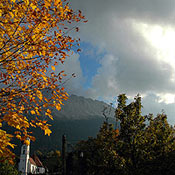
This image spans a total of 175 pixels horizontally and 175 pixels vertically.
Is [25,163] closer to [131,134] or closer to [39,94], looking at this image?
[131,134]

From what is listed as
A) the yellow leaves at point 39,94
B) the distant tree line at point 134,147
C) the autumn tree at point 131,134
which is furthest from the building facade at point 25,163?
the yellow leaves at point 39,94

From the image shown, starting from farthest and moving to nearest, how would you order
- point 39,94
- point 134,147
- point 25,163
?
point 25,163 → point 134,147 → point 39,94

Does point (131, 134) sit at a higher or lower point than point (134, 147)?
higher

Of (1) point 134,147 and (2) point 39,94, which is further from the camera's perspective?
(1) point 134,147

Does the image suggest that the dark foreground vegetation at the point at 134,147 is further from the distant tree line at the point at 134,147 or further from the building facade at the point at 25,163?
the building facade at the point at 25,163

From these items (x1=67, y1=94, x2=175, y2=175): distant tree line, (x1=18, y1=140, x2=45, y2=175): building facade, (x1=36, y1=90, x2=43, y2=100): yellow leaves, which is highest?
(x1=36, y1=90, x2=43, y2=100): yellow leaves

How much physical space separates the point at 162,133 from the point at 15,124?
14456mm

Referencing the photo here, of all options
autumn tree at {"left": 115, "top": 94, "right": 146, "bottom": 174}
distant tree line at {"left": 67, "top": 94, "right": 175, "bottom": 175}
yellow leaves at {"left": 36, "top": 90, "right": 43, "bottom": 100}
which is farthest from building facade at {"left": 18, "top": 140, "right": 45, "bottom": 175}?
yellow leaves at {"left": 36, "top": 90, "right": 43, "bottom": 100}

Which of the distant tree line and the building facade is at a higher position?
the distant tree line

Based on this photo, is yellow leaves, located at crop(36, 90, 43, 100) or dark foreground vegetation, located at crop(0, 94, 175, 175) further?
dark foreground vegetation, located at crop(0, 94, 175, 175)

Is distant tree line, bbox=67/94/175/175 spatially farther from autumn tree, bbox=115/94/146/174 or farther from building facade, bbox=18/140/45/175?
building facade, bbox=18/140/45/175

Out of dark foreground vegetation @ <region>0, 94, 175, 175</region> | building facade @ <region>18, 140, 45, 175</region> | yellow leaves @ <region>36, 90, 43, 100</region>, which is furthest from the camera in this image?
building facade @ <region>18, 140, 45, 175</region>

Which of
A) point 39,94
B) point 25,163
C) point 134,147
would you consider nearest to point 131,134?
point 134,147

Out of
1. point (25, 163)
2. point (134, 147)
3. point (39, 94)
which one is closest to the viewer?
point (39, 94)
